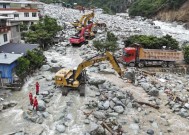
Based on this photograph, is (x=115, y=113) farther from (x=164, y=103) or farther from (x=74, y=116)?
(x=164, y=103)

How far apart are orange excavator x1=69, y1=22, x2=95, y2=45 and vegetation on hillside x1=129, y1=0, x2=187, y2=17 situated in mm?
38933

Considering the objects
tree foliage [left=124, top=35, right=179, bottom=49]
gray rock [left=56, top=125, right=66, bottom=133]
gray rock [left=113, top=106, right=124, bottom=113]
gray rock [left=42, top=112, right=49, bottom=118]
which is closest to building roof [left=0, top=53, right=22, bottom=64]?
gray rock [left=42, top=112, right=49, bottom=118]

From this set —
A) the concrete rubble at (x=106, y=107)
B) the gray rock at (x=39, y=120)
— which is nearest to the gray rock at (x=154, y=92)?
the concrete rubble at (x=106, y=107)

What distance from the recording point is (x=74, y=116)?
18.5 metres

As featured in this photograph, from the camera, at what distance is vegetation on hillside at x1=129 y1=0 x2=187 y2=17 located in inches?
2918

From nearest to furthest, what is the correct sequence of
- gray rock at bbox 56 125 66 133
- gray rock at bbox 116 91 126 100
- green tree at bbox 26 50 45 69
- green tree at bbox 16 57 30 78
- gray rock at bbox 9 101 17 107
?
gray rock at bbox 56 125 66 133 < gray rock at bbox 9 101 17 107 < gray rock at bbox 116 91 126 100 < green tree at bbox 16 57 30 78 < green tree at bbox 26 50 45 69

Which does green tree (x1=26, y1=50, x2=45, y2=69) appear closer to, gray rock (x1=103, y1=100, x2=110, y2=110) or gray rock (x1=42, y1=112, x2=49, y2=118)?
gray rock (x1=42, y1=112, x2=49, y2=118)

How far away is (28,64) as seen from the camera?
23.6m

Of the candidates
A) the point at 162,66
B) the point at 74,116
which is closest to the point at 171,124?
the point at 74,116

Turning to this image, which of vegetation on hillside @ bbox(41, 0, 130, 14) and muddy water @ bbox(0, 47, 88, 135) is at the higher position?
vegetation on hillside @ bbox(41, 0, 130, 14)

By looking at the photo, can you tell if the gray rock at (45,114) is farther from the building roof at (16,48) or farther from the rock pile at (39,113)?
the building roof at (16,48)

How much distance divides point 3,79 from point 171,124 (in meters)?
13.7

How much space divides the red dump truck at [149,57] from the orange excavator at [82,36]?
10.4m

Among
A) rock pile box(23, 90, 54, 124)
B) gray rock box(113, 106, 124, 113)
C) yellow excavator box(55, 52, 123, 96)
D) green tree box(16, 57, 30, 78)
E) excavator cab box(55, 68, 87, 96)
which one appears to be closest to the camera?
rock pile box(23, 90, 54, 124)
